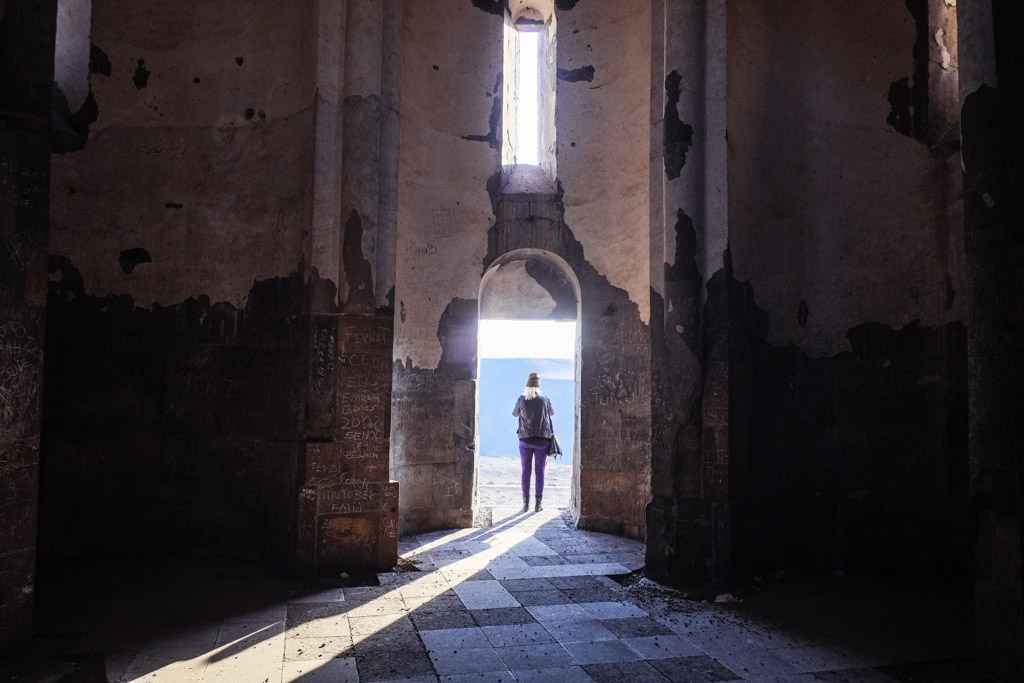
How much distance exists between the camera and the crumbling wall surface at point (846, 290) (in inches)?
264

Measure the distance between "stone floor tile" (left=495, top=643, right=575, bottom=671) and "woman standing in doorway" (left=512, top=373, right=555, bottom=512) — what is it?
14.5ft

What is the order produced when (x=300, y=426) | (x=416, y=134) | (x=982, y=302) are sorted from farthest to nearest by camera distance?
(x=416, y=134) → (x=300, y=426) → (x=982, y=302)

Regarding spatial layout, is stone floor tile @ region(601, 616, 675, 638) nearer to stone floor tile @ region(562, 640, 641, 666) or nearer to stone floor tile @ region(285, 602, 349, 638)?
stone floor tile @ region(562, 640, 641, 666)

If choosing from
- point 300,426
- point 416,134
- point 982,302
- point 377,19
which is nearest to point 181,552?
point 300,426

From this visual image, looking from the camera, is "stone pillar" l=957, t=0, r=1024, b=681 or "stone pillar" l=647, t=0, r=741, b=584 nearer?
"stone pillar" l=957, t=0, r=1024, b=681

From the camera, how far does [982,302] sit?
4.62 metres

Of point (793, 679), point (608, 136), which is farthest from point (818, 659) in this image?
point (608, 136)

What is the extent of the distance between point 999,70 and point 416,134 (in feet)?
18.6

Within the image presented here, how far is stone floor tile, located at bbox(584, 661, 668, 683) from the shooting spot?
4344 millimetres

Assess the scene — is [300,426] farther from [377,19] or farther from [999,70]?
[999,70]

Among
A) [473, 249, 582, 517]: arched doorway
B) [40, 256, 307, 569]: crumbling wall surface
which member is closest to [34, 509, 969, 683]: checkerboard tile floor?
[40, 256, 307, 569]: crumbling wall surface

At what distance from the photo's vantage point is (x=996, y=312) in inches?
179

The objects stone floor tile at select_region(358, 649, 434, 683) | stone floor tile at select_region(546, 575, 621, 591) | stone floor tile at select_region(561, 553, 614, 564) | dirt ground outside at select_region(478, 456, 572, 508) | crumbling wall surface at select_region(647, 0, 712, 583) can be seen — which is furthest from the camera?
dirt ground outside at select_region(478, 456, 572, 508)

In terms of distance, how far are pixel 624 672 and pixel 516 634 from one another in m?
0.94
